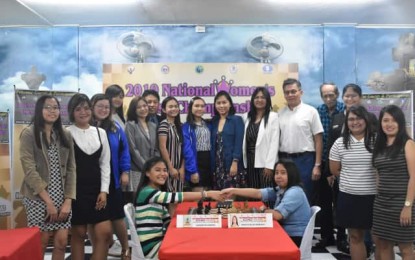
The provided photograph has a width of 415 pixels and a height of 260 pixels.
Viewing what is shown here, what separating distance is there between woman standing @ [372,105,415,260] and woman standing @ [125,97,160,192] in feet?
6.70

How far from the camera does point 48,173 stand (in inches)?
110

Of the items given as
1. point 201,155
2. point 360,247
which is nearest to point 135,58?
point 201,155

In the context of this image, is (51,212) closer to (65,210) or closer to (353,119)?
(65,210)

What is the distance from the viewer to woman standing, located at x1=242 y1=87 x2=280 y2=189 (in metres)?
3.78

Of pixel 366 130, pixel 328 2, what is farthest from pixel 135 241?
pixel 328 2

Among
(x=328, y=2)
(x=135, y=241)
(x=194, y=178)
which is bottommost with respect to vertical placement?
(x=135, y=241)

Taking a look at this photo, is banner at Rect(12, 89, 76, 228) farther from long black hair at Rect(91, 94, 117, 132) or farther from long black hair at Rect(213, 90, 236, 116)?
long black hair at Rect(213, 90, 236, 116)

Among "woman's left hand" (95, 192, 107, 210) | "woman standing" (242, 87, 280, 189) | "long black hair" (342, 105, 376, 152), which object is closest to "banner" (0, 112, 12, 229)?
"woman's left hand" (95, 192, 107, 210)

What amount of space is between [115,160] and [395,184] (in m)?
2.11

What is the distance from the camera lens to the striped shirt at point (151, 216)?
8.59 ft

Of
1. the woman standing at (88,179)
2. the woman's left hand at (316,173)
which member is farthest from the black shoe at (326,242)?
the woman standing at (88,179)

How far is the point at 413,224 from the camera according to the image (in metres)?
2.77

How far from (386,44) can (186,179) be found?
3.61m

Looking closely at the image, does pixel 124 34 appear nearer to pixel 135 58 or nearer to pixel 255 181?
pixel 135 58
